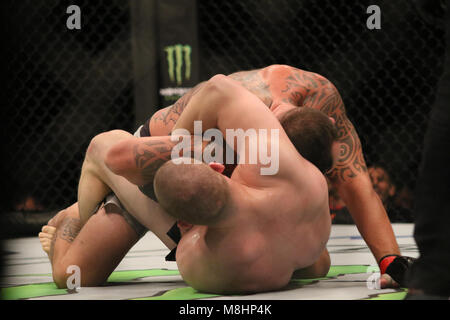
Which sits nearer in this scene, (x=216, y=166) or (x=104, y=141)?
(x=216, y=166)

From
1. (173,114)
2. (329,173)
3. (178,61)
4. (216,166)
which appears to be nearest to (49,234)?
(173,114)

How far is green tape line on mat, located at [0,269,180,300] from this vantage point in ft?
4.53

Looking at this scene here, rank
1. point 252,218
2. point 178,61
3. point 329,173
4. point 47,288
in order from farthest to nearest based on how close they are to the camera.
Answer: point 178,61 < point 329,173 < point 47,288 < point 252,218

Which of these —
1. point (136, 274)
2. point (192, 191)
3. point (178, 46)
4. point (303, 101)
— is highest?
point (178, 46)

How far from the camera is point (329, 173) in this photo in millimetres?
1664

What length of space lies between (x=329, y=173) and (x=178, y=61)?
1.76 m

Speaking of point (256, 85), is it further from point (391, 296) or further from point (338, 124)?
point (391, 296)

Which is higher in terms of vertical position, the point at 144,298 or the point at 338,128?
the point at 338,128

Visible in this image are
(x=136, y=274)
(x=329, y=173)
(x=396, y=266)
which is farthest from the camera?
(x=136, y=274)

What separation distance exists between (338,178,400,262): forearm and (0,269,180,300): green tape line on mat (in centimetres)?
58

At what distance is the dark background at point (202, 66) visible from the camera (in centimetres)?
326
